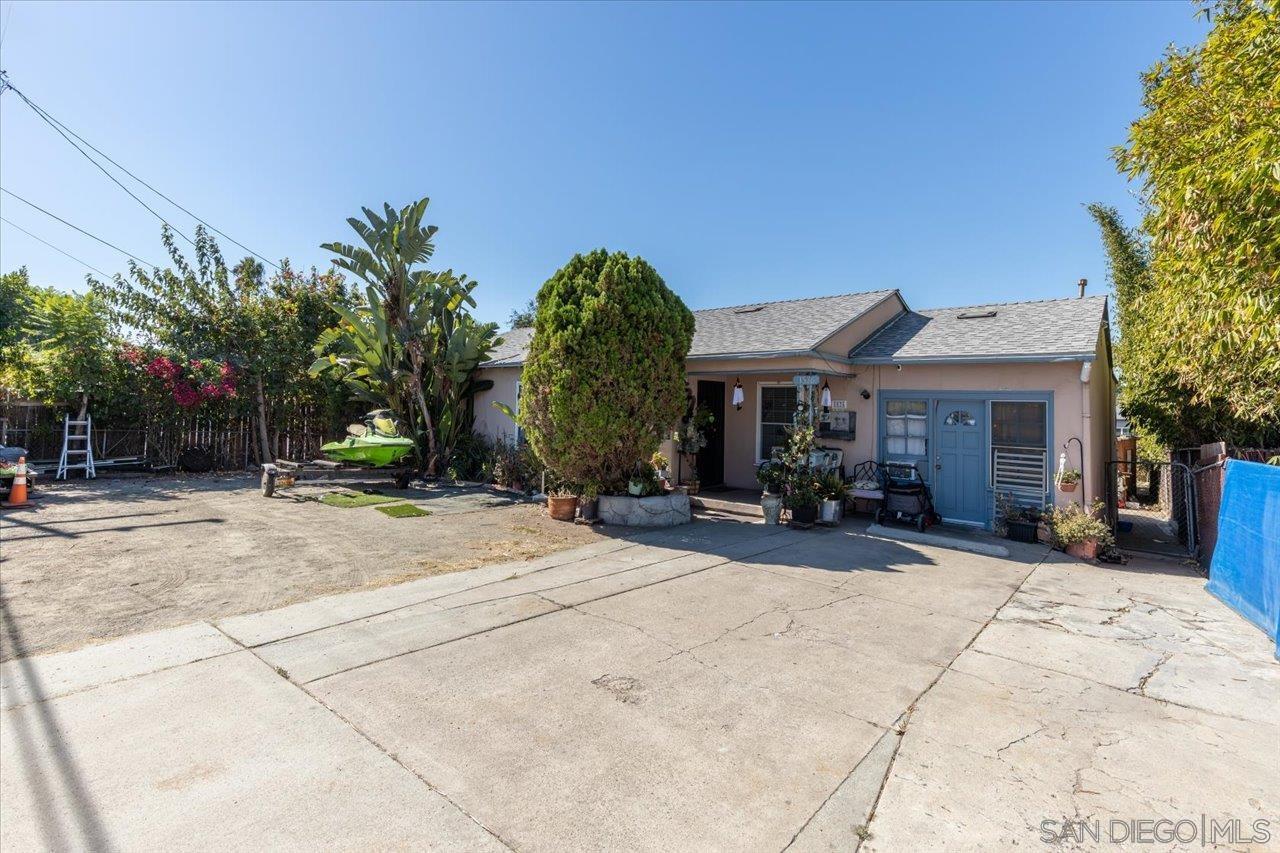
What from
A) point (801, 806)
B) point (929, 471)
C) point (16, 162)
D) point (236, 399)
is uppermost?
point (16, 162)

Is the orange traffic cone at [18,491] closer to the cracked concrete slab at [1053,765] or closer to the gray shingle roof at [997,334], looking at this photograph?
the cracked concrete slab at [1053,765]

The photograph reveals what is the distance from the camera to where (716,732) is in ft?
10.4

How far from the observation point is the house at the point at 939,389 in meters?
8.81

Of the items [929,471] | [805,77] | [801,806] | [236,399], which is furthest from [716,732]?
[236,399]

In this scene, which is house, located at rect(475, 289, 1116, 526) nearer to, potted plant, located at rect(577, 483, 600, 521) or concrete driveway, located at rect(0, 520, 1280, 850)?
potted plant, located at rect(577, 483, 600, 521)

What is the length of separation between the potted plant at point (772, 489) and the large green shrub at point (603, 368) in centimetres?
206

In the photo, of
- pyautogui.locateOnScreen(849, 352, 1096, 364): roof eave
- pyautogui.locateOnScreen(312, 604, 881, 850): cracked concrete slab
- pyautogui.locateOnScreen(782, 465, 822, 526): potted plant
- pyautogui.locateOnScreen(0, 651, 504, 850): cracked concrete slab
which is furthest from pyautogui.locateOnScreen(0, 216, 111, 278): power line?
pyautogui.locateOnScreen(849, 352, 1096, 364): roof eave

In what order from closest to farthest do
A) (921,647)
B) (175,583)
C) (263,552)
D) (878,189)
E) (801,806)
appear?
(801,806) → (921,647) → (175,583) → (263,552) → (878,189)


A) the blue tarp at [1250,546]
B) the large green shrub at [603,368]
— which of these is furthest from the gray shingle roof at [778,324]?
the blue tarp at [1250,546]

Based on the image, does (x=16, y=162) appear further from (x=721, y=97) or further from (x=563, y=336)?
(x=721, y=97)

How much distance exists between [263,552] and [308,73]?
1000cm

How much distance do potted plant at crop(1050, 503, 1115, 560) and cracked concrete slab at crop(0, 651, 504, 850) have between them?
887cm

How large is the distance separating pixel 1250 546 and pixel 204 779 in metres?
8.65

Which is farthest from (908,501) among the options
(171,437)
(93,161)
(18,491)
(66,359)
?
(93,161)
